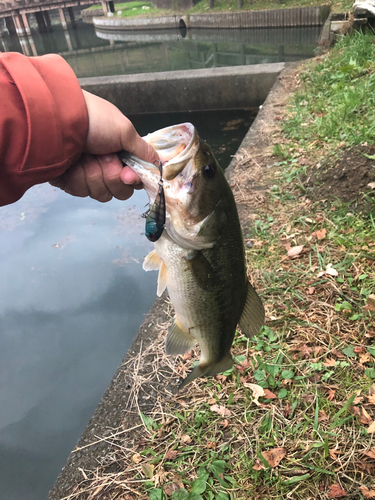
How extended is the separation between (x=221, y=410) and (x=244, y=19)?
25.9 metres

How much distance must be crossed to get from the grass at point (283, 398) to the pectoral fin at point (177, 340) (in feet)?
2.54

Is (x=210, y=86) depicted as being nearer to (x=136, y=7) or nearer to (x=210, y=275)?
(x=210, y=275)

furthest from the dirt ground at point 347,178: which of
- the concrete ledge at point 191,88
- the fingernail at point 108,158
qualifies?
the concrete ledge at point 191,88

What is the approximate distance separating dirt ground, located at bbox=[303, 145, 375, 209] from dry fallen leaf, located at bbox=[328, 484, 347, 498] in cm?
257

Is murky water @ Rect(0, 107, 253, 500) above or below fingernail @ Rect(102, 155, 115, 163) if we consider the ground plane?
below

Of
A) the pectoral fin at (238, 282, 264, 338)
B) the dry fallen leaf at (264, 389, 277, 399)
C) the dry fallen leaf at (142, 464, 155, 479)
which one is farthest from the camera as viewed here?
the dry fallen leaf at (264, 389, 277, 399)

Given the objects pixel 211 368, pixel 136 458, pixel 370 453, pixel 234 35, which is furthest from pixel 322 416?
pixel 234 35

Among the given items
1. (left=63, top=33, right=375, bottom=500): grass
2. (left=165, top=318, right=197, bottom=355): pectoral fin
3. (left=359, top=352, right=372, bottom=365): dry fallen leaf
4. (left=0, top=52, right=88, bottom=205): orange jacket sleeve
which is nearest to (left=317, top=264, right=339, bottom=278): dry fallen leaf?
(left=63, top=33, right=375, bottom=500): grass

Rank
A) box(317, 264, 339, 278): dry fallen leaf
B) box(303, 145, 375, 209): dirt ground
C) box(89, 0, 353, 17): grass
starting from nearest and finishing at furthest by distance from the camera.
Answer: box(317, 264, 339, 278): dry fallen leaf < box(303, 145, 375, 209): dirt ground < box(89, 0, 353, 17): grass

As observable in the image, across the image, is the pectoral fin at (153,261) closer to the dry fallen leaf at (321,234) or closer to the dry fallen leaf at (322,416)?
the dry fallen leaf at (322,416)

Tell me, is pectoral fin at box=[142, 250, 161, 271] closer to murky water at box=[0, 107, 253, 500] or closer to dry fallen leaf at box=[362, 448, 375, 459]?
dry fallen leaf at box=[362, 448, 375, 459]

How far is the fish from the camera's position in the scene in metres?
1.48

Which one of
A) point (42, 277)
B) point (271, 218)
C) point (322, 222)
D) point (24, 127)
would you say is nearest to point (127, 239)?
point (42, 277)

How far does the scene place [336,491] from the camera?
182 cm
